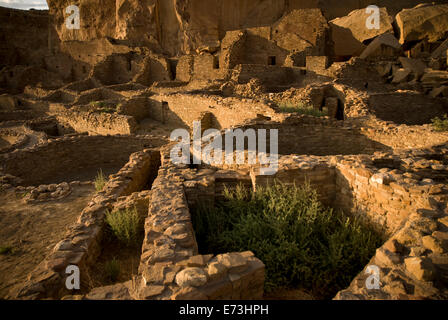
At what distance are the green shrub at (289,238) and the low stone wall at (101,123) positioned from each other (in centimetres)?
676

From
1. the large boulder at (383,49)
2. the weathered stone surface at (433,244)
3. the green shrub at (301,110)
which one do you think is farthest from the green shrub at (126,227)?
the large boulder at (383,49)

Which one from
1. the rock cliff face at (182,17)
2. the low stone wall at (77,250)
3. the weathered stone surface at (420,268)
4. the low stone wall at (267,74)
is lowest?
the low stone wall at (77,250)

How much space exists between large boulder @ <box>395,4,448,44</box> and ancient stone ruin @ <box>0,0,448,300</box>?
0.09 m

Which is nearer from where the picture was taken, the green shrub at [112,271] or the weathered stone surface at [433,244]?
the weathered stone surface at [433,244]

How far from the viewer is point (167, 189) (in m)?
3.99

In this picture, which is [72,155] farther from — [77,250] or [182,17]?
[182,17]

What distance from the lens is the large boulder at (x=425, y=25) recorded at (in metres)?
18.0

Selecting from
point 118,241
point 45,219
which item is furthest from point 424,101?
point 45,219

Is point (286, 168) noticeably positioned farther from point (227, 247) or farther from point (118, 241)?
point (118, 241)

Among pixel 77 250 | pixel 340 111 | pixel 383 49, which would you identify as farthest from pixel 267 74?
pixel 77 250

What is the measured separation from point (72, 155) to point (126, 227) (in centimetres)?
544

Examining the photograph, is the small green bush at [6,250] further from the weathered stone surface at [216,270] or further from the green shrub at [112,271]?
the weathered stone surface at [216,270]

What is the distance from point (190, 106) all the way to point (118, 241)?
8.25 metres

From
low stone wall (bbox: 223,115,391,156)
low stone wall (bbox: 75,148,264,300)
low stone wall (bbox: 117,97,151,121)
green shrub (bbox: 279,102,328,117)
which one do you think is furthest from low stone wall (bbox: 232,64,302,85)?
low stone wall (bbox: 75,148,264,300)
